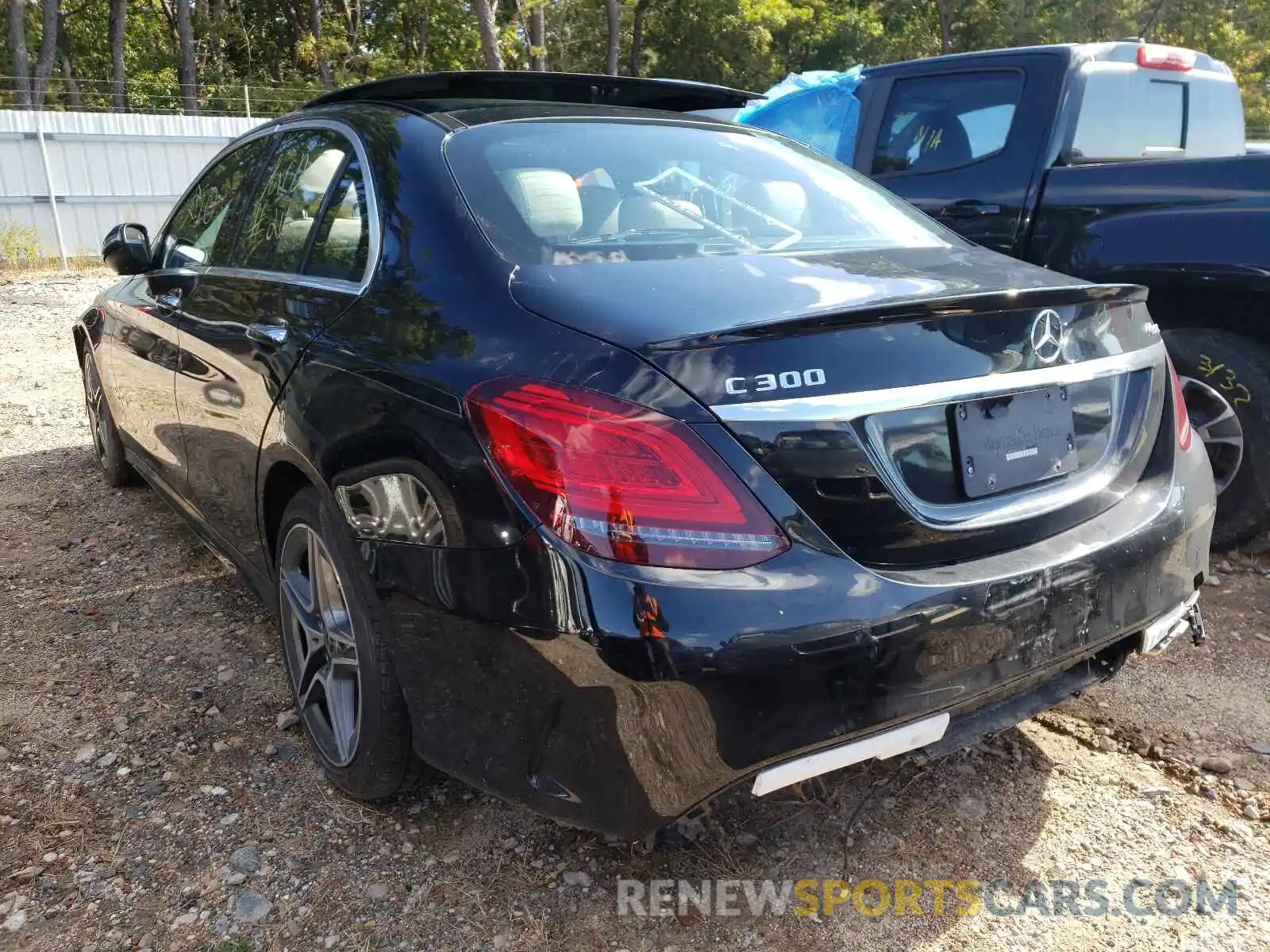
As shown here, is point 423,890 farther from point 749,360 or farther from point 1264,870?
point 1264,870

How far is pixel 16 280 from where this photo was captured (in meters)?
12.3

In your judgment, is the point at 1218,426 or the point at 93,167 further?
the point at 93,167

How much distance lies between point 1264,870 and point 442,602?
183 centimetres

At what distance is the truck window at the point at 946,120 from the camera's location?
4.37m

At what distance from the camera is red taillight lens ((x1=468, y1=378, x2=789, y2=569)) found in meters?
1.62

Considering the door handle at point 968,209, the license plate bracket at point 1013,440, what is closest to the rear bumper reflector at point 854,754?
the license plate bracket at point 1013,440

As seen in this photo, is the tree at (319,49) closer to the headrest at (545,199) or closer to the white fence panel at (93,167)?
the white fence panel at (93,167)

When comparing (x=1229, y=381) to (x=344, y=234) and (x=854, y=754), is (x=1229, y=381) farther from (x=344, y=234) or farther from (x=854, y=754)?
(x=344, y=234)

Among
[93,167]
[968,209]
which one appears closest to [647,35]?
[93,167]

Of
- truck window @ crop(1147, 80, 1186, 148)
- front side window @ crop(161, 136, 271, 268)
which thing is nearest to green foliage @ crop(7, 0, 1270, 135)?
truck window @ crop(1147, 80, 1186, 148)

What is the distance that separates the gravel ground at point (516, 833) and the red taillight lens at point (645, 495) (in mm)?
456

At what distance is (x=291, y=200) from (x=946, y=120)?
312cm

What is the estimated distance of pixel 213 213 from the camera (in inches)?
137

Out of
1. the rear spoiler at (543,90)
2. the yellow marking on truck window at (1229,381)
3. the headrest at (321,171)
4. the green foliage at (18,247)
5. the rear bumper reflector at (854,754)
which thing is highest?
the rear spoiler at (543,90)
